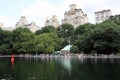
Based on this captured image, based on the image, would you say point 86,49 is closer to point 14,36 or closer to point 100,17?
point 14,36

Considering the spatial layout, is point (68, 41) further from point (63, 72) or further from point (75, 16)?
point (63, 72)

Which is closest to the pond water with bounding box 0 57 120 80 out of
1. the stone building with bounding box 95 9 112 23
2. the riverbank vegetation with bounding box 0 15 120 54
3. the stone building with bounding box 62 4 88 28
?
the riverbank vegetation with bounding box 0 15 120 54

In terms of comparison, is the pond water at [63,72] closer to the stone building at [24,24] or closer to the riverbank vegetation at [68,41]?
the riverbank vegetation at [68,41]

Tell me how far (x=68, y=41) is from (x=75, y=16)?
5325 cm

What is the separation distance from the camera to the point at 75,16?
5827 inches

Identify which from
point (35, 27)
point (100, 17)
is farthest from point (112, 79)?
point (35, 27)

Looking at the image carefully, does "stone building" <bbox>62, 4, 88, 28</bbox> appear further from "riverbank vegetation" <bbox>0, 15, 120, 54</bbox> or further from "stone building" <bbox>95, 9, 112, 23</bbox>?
"riverbank vegetation" <bbox>0, 15, 120, 54</bbox>

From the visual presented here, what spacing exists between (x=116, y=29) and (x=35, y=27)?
117670mm

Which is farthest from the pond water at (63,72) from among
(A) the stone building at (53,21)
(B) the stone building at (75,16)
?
(A) the stone building at (53,21)

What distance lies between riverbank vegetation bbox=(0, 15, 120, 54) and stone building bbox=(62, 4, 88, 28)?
37731mm

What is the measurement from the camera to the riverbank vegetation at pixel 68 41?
64625 mm

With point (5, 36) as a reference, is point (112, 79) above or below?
below

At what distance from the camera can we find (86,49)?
70125 millimetres

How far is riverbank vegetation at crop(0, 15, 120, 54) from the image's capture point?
64.6 metres
